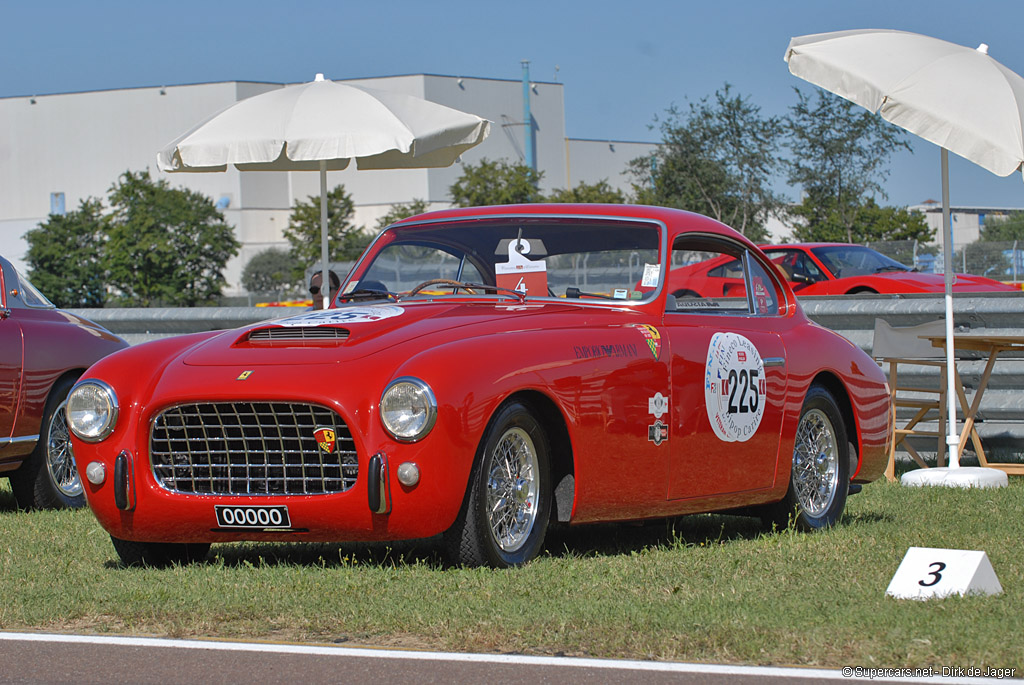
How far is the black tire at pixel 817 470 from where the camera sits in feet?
23.7

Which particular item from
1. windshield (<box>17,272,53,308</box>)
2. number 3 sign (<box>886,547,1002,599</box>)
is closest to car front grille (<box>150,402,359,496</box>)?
number 3 sign (<box>886,547,1002,599</box>)

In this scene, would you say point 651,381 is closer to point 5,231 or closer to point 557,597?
point 557,597

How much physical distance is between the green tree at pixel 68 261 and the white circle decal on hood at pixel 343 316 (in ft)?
193

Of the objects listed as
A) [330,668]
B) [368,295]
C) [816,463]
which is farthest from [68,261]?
[330,668]

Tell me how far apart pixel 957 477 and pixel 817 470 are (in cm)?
243

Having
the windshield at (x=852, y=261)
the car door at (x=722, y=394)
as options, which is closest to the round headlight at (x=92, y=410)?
the car door at (x=722, y=394)

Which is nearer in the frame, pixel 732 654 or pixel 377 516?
pixel 732 654

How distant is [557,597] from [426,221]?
2703mm

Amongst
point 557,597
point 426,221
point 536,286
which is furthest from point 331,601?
point 426,221

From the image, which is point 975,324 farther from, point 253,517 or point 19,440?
point 253,517

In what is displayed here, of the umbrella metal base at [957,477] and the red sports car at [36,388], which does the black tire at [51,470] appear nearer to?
the red sports car at [36,388]

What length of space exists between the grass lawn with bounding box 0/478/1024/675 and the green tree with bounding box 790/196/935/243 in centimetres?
4083

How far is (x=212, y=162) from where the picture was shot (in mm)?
10477

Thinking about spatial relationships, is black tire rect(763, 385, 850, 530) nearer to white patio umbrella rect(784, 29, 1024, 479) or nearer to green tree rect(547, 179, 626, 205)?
white patio umbrella rect(784, 29, 1024, 479)
